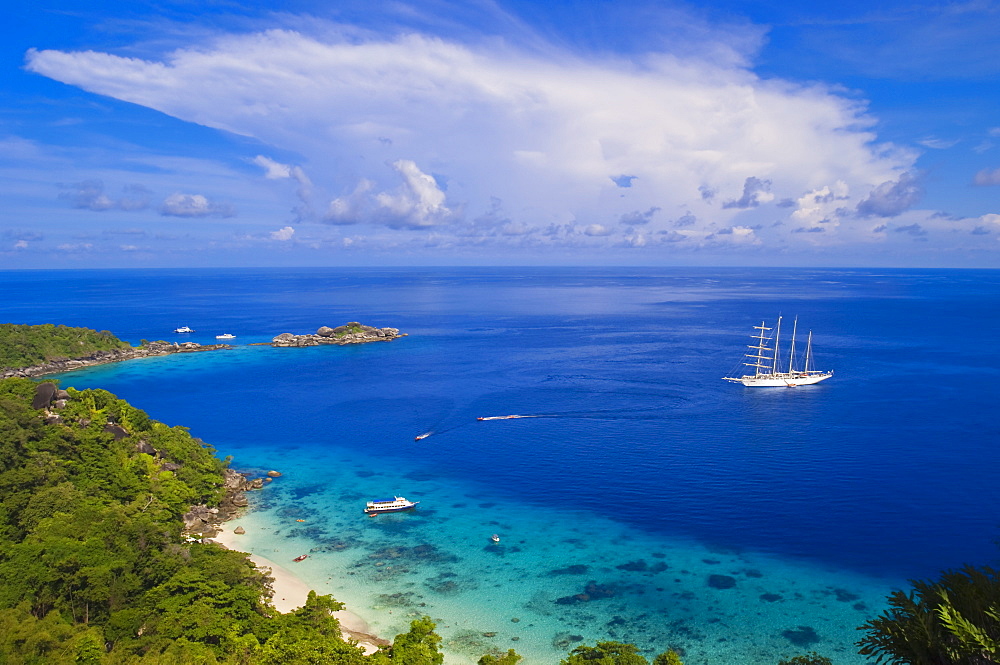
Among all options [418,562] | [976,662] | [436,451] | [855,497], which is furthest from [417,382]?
[976,662]

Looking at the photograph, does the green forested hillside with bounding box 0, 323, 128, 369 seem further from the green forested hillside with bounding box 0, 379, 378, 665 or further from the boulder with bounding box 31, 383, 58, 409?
the green forested hillside with bounding box 0, 379, 378, 665

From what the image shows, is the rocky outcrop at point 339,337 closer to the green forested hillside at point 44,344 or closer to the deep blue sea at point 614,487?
the deep blue sea at point 614,487

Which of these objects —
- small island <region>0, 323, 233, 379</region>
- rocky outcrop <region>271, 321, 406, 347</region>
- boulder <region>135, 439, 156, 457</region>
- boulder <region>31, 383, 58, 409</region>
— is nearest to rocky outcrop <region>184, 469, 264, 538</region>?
boulder <region>135, 439, 156, 457</region>

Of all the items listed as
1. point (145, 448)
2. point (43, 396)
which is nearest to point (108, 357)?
point (43, 396)

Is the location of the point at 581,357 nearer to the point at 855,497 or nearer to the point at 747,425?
the point at 747,425

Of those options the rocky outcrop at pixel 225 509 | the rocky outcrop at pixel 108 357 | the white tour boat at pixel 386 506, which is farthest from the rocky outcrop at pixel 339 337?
the white tour boat at pixel 386 506

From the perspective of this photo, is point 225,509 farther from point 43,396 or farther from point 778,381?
point 778,381
